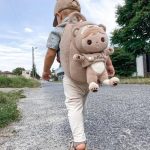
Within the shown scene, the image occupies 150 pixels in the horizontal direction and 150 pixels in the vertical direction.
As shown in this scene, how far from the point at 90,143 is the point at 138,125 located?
1.40 metres

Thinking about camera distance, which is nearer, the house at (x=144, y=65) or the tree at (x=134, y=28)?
the tree at (x=134, y=28)

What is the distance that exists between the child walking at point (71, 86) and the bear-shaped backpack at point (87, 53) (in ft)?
0.49

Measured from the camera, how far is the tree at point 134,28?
118ft

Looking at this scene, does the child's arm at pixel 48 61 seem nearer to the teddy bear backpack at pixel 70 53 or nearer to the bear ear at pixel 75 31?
the teddy bear backpack at pixel 70 53

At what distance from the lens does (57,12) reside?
4613mm

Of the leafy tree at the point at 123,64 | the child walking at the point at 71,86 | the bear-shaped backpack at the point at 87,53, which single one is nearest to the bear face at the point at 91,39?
the bear-shaped backpack at the point at 87,53

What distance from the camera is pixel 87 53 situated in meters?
4.05

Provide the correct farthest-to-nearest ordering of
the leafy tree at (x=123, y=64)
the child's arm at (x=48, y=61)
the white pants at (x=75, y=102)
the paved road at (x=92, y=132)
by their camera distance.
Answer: the leafy tree at (x=123, y=64) < the paved road at (x=92, y=132) < the child's arm at (x=48, y=61) < the white pants at (x=75, y=102)

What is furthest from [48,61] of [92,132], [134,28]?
[134,28]

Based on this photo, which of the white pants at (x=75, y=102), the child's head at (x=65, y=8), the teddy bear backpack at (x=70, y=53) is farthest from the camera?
the child's head at (x=65, y=8)

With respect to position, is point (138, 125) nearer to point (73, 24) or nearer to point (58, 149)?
point (58, 149)

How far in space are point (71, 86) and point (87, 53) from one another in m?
0.47

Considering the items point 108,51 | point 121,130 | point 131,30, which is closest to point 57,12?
point 108,51

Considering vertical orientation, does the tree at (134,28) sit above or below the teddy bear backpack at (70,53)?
above
